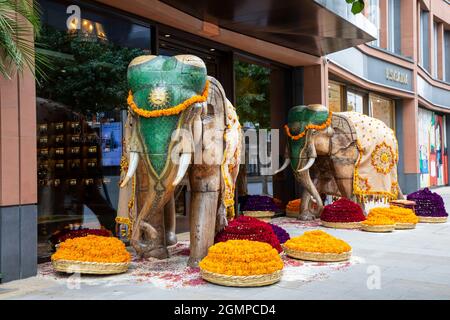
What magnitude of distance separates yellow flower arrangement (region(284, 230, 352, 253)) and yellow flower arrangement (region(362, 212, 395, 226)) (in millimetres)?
2751

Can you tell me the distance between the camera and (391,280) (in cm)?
579

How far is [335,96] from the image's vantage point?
52.8ft

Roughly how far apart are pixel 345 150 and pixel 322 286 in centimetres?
597

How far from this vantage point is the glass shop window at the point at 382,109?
19672 mm

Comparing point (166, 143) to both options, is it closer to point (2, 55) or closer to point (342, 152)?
point (2, 55)

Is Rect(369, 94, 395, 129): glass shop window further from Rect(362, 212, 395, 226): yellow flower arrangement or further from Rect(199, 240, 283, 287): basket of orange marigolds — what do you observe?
Rect(199, 240, 283, 287): basket of orange marigolds

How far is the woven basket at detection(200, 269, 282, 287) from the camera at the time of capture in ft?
17.6

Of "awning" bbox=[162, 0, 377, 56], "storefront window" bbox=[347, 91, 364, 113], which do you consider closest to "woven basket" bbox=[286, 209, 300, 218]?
"awning" bbox=[162, 0, 377, 56]

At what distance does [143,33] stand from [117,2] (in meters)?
0.90

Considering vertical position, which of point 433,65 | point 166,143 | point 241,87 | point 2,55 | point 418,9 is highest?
point 418,9

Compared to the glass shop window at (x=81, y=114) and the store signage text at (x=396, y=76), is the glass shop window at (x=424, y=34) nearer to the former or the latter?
the store signage text at (x=396, y=76)

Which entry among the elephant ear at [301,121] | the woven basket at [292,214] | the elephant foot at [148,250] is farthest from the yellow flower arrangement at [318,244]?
the woven basket at [292,214]

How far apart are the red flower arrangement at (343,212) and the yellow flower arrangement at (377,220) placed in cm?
29
